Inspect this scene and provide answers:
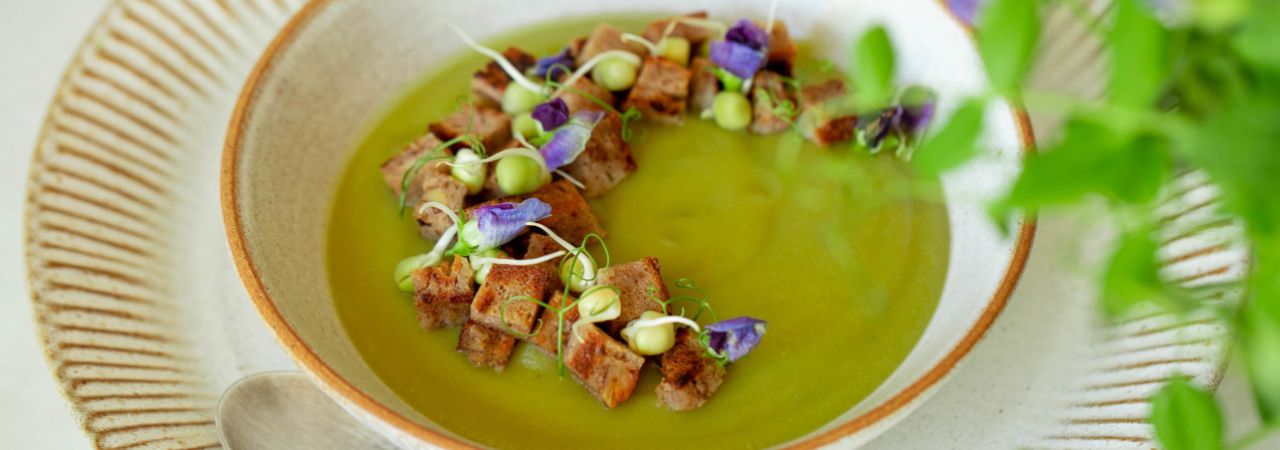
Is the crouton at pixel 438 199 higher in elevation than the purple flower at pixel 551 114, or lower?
lower

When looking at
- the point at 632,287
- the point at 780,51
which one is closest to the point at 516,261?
the point at 632,287

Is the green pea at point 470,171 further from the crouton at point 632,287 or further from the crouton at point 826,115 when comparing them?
the crouton at point 826,115

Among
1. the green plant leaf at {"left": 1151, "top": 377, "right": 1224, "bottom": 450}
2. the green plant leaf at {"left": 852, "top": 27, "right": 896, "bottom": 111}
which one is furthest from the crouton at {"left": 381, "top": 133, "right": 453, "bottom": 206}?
the green plant leaf at {"left": 1151, "top": 377, "right": 1224, "bottom": 450}

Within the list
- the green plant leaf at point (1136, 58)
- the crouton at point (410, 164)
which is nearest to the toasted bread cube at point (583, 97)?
the crouton at point (410, 164)

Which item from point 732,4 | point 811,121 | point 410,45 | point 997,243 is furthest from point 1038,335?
point 410,45

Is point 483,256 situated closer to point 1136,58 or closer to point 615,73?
point 615,73
